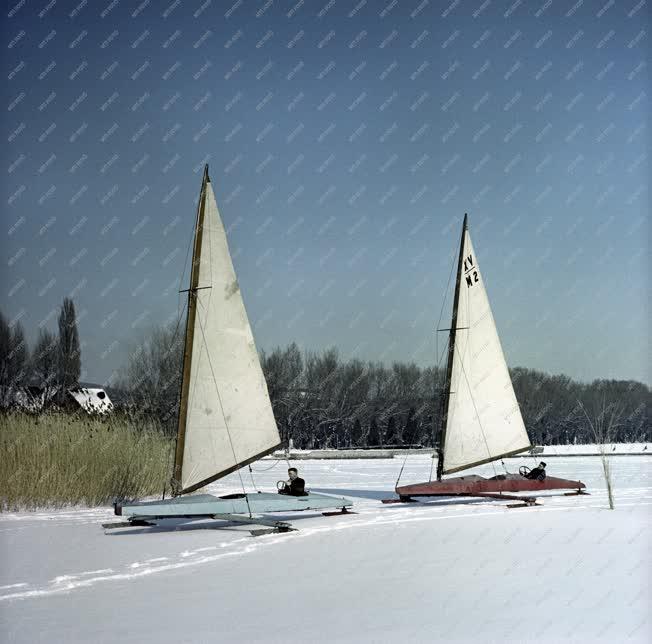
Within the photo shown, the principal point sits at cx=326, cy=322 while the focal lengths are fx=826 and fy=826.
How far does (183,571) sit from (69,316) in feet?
182

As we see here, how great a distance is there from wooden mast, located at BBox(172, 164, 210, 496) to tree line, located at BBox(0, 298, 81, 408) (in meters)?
33.5

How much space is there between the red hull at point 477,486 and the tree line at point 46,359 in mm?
32161

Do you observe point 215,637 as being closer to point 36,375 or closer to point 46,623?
point 46,623

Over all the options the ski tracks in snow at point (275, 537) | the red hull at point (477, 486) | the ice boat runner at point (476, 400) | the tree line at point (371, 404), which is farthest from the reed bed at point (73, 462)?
the tree line at point (371, 404)

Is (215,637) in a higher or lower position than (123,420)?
lower

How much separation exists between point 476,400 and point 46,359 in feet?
147

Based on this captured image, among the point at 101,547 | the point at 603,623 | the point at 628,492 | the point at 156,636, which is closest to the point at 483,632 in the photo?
the point at 603,623

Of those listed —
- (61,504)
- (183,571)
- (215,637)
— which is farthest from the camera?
(61,504)

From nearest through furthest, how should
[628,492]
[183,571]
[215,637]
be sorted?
[215,637] → [183,571] → [628,492]

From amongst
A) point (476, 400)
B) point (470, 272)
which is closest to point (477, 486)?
point (476, 400)

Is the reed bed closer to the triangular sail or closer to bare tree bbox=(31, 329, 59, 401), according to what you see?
the triangular sail

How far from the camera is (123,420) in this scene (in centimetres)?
1747

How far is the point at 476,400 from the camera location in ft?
53.0

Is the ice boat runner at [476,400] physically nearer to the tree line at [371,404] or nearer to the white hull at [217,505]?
the white hull at [217,505]
